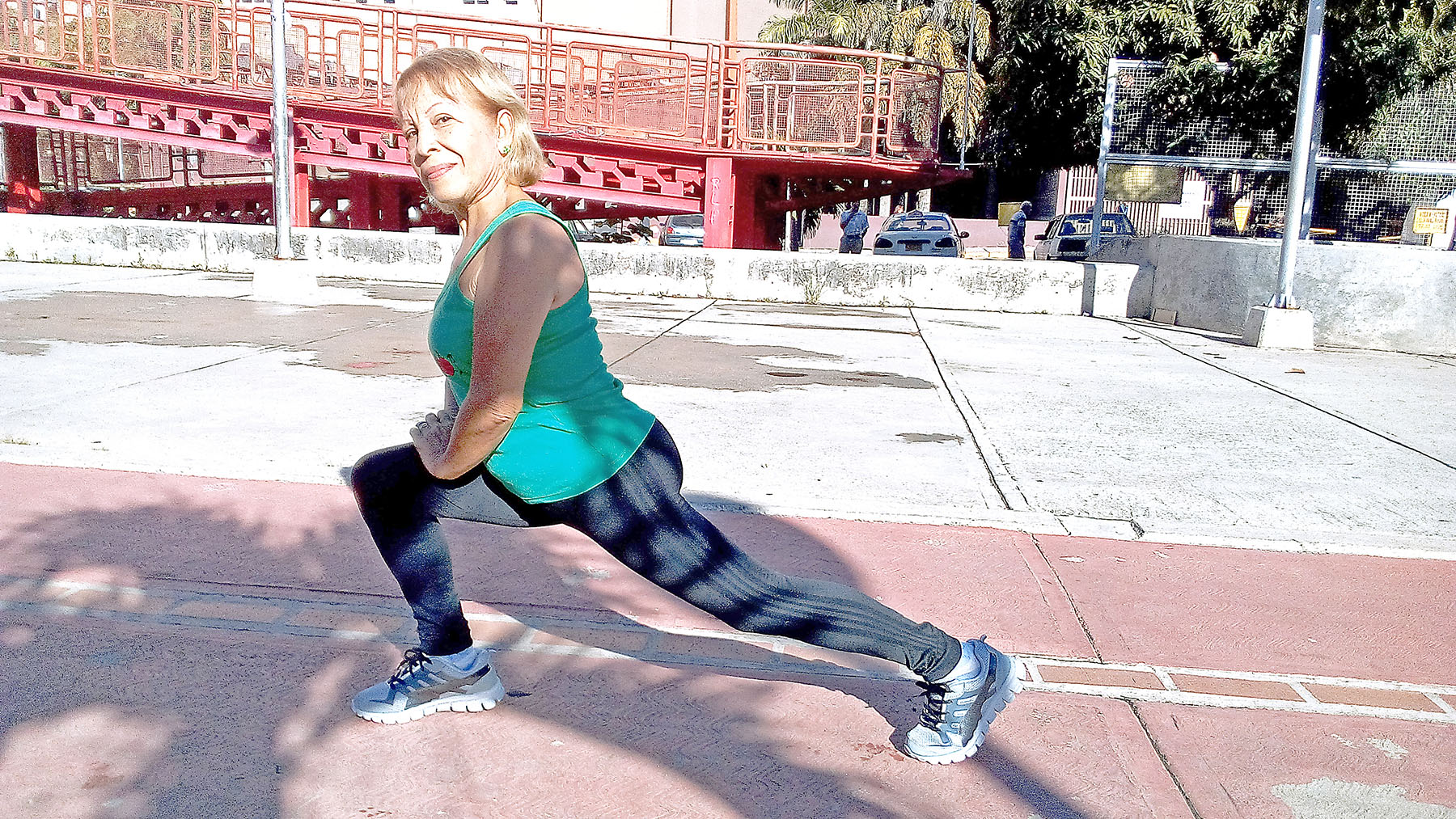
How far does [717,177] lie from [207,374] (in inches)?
356

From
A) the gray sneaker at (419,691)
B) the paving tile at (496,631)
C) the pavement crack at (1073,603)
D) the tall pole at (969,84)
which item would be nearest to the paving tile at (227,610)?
the paving tile at (496,631)

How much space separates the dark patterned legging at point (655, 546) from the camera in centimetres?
237

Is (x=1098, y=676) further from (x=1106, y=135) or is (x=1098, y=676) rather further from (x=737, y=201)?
(x=737, y=201)

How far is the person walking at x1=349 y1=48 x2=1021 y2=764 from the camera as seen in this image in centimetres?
220

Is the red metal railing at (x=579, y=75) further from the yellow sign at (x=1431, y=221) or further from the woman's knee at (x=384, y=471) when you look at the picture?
the woman's knee at (x=384, y=471)

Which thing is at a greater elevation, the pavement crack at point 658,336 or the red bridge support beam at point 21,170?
the red bridge support beam at point 21,170

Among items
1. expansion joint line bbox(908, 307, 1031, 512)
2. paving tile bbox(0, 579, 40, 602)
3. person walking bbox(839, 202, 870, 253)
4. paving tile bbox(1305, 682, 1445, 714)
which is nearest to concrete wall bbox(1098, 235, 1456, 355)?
expansion joint line bbox(908, 307, 1031, 512)

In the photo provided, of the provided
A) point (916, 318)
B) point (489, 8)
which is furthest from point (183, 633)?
point (489, 8)

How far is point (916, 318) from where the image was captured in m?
12.7

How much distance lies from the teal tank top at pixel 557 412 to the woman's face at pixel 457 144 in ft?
0.36

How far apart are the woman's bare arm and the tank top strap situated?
16 millimetres

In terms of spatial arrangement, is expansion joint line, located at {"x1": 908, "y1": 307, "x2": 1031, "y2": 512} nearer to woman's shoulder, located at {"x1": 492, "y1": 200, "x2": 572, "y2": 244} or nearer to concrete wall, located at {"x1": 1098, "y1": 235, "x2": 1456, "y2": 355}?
woman's shoulder, located at {"x1": 492, "y1": 200, "x2": 572, "y2": 244}

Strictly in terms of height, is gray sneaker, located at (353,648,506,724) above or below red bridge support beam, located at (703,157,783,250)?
below

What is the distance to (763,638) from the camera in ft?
11.6
